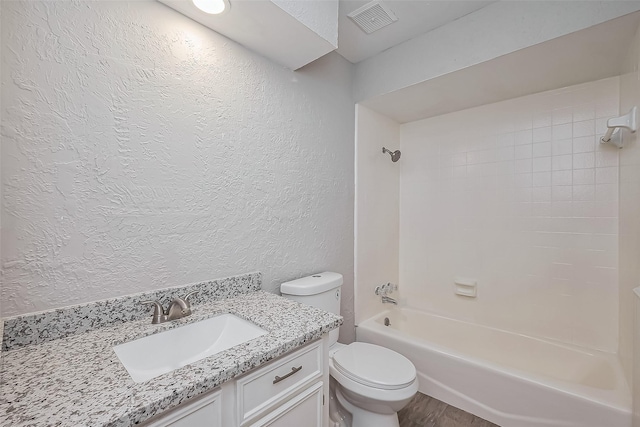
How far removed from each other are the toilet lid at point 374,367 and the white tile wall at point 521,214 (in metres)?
1.07

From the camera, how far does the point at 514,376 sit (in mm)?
1448

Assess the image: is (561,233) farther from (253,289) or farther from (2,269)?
(2,269)

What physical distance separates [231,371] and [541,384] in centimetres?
157

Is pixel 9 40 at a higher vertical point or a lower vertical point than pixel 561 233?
higher

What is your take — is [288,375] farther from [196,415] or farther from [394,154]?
[394,154]

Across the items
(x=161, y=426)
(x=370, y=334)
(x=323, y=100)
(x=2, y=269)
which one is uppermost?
(x=323, y=100)

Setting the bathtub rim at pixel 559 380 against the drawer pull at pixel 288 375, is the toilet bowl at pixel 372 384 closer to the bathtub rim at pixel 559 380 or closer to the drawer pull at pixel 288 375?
the bathtub rim at pixel 559 380

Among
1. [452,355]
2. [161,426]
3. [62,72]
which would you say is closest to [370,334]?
[452,355]

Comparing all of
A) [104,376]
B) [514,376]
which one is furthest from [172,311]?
[514,376]

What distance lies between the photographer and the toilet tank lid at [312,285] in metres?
1.48

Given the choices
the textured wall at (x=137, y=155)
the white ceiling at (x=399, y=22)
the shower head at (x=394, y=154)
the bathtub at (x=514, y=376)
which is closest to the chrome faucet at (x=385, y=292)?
the bathtub at (x=514, y=376)

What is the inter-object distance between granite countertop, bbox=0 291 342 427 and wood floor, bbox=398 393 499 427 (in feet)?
3.64

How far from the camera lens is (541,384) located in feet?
4.49

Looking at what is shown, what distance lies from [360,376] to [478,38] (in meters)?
1.94
